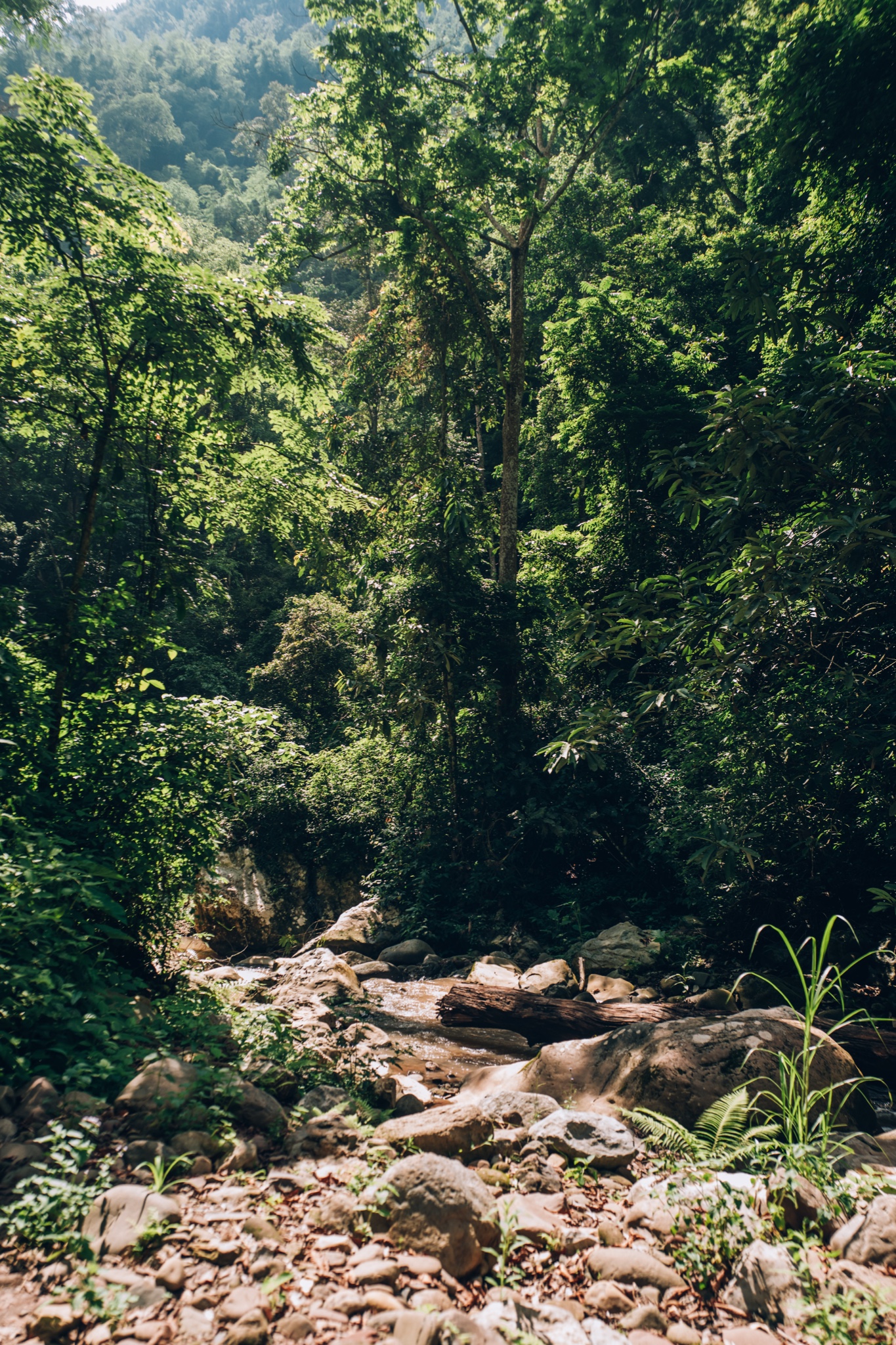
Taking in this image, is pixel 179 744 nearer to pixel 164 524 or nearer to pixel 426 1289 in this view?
pixel 164 524

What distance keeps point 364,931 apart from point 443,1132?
21.1 feet

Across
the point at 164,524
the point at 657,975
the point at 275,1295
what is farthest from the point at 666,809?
the point at 275,1295

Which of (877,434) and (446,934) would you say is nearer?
(877,434)

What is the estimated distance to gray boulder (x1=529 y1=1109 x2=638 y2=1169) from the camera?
10.5 ft

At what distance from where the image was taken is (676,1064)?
13.1 feet

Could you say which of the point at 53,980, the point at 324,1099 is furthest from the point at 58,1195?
the point at 324,1099

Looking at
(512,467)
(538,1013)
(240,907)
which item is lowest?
(538,1013)

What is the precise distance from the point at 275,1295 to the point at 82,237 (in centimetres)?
641

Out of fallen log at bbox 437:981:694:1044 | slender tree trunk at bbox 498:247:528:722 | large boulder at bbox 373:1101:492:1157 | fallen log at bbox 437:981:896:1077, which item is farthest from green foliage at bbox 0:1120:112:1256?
slender tree trunk at bbox 498:247:528:722

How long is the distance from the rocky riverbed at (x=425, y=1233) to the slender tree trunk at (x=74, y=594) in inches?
93.4

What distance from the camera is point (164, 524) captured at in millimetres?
6316

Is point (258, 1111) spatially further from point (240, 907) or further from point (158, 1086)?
point (240, 907)

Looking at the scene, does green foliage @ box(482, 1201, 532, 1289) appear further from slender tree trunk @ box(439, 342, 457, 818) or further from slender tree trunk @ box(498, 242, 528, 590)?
slender tree trunk @ box(498, 242, 528, 590)

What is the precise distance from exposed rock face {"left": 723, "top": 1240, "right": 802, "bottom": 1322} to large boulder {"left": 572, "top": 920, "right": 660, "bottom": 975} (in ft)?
16.5
